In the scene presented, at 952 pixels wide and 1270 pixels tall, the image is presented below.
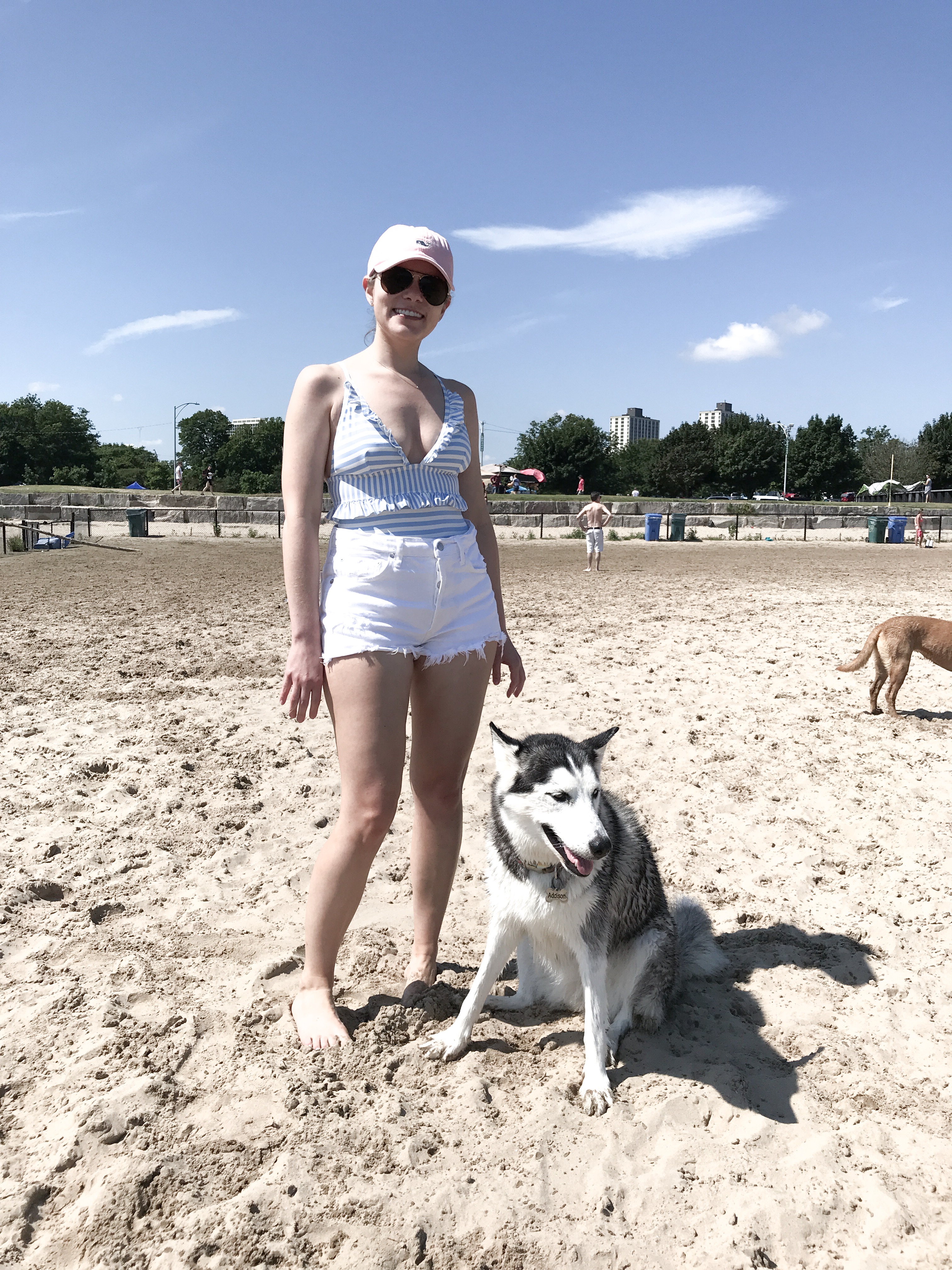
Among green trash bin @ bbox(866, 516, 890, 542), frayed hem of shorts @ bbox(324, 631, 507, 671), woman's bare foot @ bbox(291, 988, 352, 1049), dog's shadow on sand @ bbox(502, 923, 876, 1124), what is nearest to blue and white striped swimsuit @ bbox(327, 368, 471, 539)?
frayed hem of shorts @ bbox(324, 631, 507, 671)

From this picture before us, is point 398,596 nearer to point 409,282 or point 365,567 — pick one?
point 365,567

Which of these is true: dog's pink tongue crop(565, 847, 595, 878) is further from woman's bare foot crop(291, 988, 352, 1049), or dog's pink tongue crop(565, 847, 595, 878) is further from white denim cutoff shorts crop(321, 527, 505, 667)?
woman's bare foot crop(291, 988, 352, 1049)

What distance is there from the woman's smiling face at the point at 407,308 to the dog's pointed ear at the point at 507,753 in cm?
Result: 126

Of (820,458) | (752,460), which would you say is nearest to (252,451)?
(752,460)

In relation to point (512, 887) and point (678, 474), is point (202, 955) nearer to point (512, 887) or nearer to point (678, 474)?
point (512, 887)

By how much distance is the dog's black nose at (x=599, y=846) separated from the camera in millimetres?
2445

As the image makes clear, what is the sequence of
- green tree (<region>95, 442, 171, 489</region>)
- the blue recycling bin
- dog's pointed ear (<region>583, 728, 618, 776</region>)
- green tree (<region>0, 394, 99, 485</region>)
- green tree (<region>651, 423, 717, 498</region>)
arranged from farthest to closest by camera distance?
green tree (<region>651, 423, 717, 498</region>) < green tree (<region>95, 442, 171, 489</region>) < green tree (<region>0, 394, 99, 485</region>) < the blue recycling bin < dog's pointed ear (<region>583, 728, 618, 776</region>)

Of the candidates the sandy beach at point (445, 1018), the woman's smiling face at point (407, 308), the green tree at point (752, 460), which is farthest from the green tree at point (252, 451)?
the woman's smiling face at point (407, 308)

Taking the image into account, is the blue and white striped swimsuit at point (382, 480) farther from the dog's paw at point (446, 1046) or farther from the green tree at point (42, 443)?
the green tree at point (42, 443)

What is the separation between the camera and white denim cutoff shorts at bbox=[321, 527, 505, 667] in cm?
248

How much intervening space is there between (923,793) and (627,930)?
9.91 feet

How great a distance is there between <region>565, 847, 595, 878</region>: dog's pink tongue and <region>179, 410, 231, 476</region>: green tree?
94690 millimetres

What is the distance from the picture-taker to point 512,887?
2.79 metres

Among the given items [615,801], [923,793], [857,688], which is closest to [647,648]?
[857,688]
